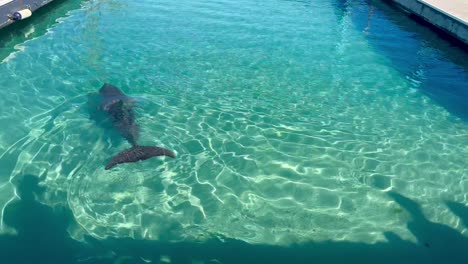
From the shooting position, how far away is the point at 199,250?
6586 mm

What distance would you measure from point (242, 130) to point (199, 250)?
409cm

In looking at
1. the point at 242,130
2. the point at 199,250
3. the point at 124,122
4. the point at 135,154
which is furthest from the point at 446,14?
the point at 199,250

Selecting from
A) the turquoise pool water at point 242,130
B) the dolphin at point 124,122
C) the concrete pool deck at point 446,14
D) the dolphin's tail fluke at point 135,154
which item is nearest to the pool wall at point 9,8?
the turquoise pool water at point 242,130

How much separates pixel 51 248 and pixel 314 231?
4654 millimetres

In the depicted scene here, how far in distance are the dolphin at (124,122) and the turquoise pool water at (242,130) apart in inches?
12.3

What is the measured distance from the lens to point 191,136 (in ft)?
31.6

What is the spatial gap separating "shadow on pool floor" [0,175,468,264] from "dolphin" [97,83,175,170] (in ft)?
5.53

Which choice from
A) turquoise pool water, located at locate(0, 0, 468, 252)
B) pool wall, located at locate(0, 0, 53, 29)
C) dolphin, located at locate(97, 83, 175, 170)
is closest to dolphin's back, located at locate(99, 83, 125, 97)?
dolphin, located at locate(97, 83, 175, 170)

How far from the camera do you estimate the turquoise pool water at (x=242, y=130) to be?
24.3 ft

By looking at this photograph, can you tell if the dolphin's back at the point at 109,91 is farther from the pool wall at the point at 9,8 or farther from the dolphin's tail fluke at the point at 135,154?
the pool wall at the point at 9,8

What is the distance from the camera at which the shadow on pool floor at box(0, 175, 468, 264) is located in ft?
21.1

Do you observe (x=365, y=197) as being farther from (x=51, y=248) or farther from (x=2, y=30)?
(x=2, y=30)

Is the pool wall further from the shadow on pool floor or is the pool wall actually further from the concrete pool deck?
the concrete pool deck

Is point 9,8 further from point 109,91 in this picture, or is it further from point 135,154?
point 135,154
